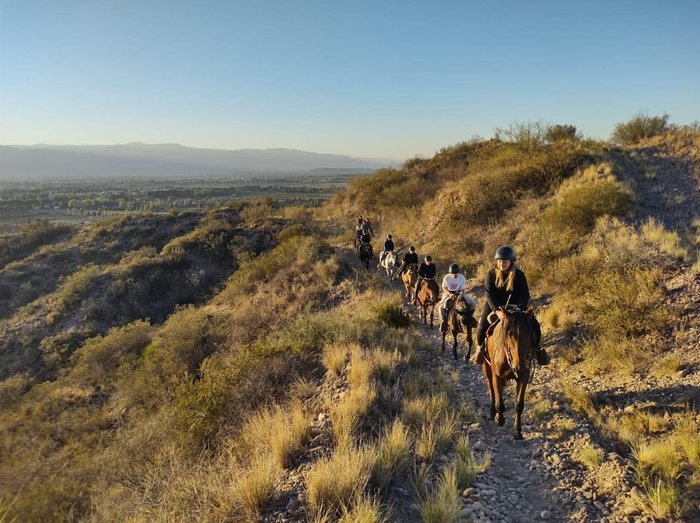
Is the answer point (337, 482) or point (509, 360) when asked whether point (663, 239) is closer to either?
point (509, 360)

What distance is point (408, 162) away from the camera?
134 ft

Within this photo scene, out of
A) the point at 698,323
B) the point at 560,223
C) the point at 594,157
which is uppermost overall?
the point at 594,157

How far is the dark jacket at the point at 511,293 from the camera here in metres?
6.63

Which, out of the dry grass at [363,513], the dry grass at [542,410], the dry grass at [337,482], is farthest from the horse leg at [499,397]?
the dry grass at [363,513]

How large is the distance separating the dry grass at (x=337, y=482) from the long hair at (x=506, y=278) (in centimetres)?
358

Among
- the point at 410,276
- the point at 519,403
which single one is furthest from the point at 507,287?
the point at 410,276

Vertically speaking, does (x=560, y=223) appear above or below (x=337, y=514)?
above

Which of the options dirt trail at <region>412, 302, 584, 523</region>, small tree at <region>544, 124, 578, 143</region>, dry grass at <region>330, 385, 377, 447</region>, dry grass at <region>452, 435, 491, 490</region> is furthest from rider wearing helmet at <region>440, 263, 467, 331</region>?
small tree at <region>544, 124, 578, 143</region>

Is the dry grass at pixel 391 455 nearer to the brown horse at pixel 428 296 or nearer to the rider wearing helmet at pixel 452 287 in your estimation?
the rider wearing helmet at pixel 452 287

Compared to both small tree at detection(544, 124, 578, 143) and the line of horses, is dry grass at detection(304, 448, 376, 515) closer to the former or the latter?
the line of horses

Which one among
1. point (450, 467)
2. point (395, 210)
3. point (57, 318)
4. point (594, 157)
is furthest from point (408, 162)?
point (450, 467)

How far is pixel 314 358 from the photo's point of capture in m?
9.52

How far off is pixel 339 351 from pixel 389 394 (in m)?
1.99

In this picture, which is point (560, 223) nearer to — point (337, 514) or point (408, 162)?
point (337, 514)
